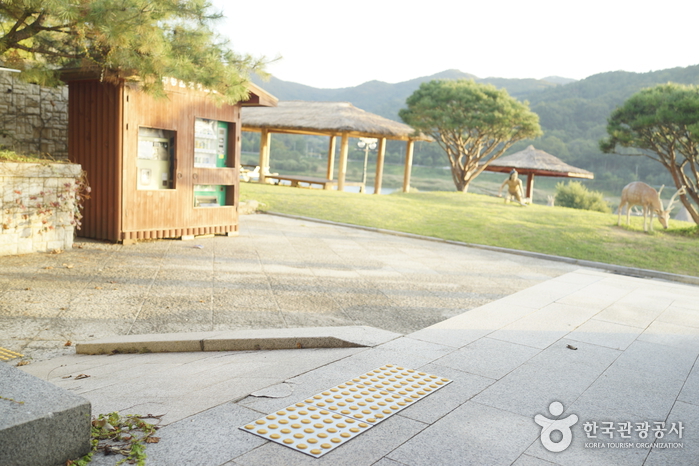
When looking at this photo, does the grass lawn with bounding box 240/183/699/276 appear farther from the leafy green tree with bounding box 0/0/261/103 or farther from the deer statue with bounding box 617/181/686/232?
the leafy green tree with bounding box 0/0/261/103

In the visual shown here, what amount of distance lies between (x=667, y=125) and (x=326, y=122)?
43.1ft

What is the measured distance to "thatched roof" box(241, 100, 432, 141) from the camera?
78.1 ft

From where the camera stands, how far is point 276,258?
28.5 ft

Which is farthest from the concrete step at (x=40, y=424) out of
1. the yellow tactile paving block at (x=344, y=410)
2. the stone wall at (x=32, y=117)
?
the stone wall at (x=32, y=117)

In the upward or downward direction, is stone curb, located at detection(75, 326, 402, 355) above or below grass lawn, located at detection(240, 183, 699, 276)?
below

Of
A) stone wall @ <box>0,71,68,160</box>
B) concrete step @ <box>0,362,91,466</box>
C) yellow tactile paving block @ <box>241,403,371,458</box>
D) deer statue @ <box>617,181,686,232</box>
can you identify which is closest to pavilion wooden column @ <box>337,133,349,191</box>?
deer statue @ <box>617,181,686,232</box>

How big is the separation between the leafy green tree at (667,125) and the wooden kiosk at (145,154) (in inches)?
498

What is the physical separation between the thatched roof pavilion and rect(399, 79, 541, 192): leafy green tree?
104 centimetres

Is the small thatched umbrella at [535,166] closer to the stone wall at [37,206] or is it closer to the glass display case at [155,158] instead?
the glass display case at [155,158]

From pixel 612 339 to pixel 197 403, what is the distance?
3805mm

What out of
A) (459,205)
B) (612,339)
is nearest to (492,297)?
Answer: (612,339)

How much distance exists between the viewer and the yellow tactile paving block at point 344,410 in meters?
2.79

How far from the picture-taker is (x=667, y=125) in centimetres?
1681

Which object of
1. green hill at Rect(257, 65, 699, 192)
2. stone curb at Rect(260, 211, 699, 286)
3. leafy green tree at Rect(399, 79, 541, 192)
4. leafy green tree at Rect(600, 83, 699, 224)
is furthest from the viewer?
green hill at Rect(257, 65, 699, 192)
